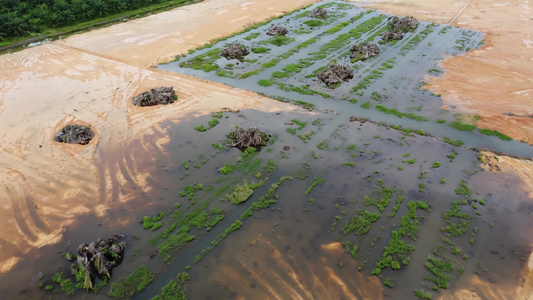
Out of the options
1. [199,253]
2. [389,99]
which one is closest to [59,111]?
[199,253]

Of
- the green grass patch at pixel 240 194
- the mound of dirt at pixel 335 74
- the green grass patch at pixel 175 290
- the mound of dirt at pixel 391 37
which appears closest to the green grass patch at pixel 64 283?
the green grass patch at pixel 175 290

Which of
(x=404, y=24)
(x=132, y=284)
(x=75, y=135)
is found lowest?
(x=132, y=284)

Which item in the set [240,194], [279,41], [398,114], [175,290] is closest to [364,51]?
[279,41]

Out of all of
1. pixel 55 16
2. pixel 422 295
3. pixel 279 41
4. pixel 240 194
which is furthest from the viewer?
pixel 55 16

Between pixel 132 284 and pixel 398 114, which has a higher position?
pixel 398 114

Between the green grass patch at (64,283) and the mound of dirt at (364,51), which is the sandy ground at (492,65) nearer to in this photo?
the mound of dirt at (364,51)

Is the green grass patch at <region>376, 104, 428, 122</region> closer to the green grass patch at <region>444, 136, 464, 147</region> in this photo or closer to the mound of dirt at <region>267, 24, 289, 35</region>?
the green grass patch at <region>444, 136, 464, 147</region>

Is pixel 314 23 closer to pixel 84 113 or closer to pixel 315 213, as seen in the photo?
pixel 84 113

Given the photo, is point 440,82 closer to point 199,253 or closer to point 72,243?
point 199,253
